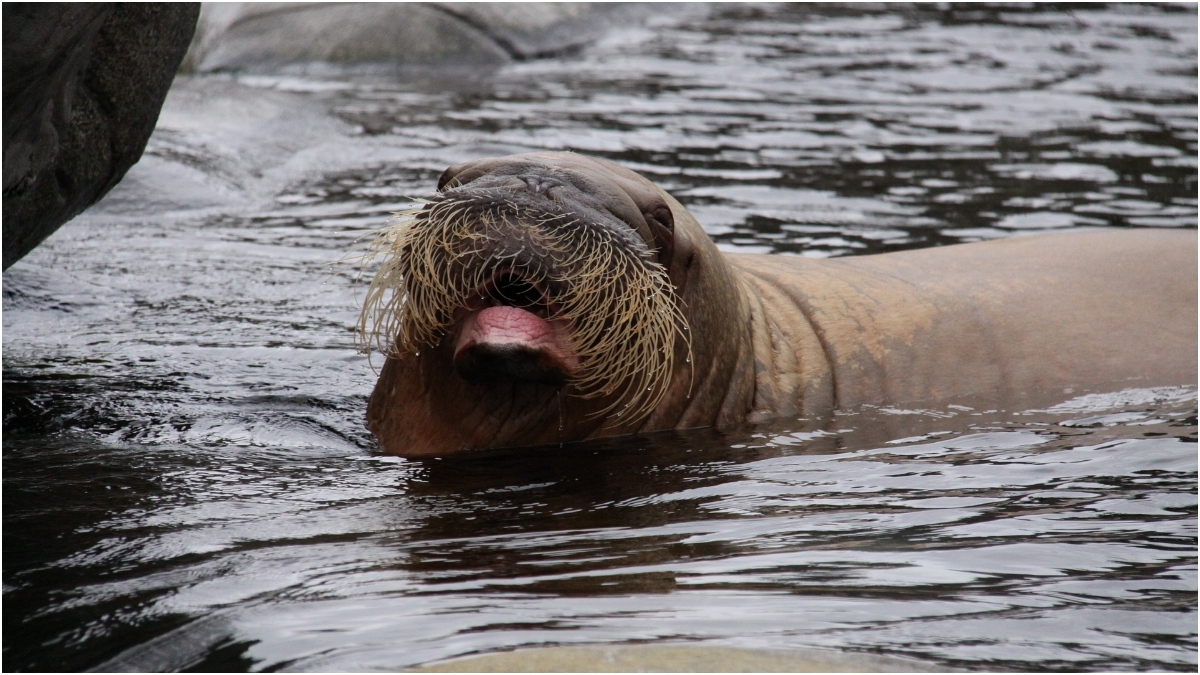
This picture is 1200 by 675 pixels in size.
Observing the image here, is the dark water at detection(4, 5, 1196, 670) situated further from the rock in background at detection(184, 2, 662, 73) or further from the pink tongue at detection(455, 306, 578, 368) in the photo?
the rock in background at detection(184, 2, 662, 73)

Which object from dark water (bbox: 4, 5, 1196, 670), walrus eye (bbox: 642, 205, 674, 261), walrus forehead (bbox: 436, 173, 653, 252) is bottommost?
dark water (bbox: 4, 5, 1196, 670)

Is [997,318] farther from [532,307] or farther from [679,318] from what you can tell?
[532,307]

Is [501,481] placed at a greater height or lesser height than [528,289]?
lesser

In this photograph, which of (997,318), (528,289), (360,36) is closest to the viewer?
(528,289)

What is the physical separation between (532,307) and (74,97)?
2030mm

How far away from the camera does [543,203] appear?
4309mm

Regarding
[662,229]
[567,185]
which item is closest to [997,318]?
[662,229]

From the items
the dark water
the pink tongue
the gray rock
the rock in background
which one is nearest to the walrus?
the pink tongue

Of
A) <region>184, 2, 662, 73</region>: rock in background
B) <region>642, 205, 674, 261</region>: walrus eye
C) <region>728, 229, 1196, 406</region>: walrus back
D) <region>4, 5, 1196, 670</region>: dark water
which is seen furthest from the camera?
<region>184, 2, 662, 73</region>: rock in background

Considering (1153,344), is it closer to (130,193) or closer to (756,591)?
(756,591)

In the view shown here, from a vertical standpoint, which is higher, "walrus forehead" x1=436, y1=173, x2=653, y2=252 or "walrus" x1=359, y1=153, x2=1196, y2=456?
"walrus forehead" x1=436, y1=173, x2=653, y2=252

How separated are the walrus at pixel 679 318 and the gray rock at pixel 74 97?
3.80ft

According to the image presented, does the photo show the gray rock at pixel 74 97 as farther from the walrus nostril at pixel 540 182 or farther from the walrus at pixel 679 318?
the walrus nostril at pixel 540 182

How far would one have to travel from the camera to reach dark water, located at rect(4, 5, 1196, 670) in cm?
292
